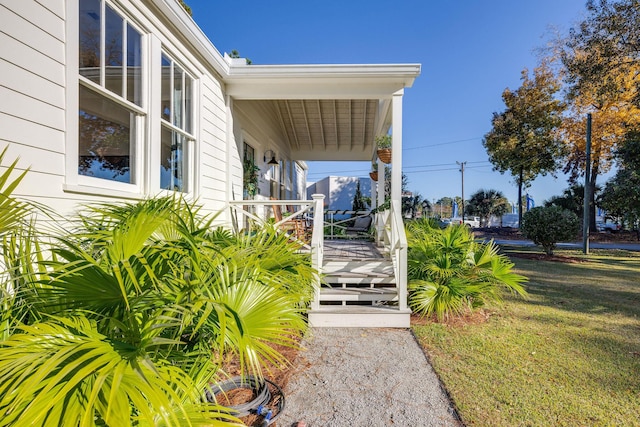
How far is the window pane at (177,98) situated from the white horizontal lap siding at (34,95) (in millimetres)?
1669

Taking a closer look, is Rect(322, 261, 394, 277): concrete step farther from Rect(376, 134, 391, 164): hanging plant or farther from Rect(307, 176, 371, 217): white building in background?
Rect(307, 176, 371, 217): white building in background

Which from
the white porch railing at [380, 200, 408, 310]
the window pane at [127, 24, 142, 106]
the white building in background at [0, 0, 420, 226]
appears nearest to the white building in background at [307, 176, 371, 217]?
the white building in background at [0, 0, 420, 226]

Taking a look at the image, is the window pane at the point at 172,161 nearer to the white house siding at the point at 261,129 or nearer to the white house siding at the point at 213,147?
the white house siding at the point at 213,147

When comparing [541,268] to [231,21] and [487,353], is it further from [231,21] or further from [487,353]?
[231,21]

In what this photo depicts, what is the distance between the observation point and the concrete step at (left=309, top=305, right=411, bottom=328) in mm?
4055

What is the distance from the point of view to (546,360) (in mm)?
3125

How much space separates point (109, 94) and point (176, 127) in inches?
45.5

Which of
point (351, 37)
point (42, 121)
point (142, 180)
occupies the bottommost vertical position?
point (142, 180)

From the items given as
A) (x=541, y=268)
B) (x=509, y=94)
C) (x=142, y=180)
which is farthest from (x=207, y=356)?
(x=509, y=94)

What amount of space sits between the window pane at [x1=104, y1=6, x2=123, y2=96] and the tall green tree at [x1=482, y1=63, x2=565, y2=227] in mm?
21588

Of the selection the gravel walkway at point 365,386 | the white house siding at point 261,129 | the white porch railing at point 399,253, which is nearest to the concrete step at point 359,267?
the white porch railing at point 399,253

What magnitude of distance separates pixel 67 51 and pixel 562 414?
14.8 feet

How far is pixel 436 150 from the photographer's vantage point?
172 feet

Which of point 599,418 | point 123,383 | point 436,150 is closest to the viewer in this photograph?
point 123,383
